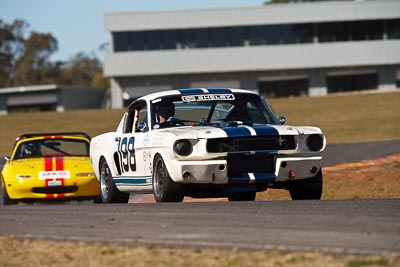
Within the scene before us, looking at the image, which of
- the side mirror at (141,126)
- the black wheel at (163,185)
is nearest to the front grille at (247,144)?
the black wheel at (163,185)

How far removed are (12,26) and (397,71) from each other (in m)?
52.8

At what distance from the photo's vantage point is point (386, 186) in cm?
1864

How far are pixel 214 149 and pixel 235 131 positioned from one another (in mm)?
322

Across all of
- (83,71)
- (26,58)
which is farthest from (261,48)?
(83,71)

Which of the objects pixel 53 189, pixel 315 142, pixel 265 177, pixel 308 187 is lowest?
pixel 53 189

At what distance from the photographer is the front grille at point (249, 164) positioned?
35.8ft

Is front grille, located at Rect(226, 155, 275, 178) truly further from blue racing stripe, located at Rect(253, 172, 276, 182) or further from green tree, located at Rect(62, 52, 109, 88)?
green tree, located at Rect(62, 52, 109, 88)

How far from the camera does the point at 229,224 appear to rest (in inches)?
319

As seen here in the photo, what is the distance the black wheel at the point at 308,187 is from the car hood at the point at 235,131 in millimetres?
582

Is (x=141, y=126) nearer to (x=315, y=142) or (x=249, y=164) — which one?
(x=249, y=164)

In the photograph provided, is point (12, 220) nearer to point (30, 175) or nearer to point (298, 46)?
point (30, 175)

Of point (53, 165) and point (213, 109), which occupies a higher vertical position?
point (213, 109)

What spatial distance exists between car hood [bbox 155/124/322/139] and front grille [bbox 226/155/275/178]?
25cm

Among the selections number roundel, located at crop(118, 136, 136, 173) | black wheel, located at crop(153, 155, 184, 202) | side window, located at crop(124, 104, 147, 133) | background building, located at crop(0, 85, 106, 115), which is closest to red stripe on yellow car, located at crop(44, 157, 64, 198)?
side window, located at crop(124, 104, 147, 133)
